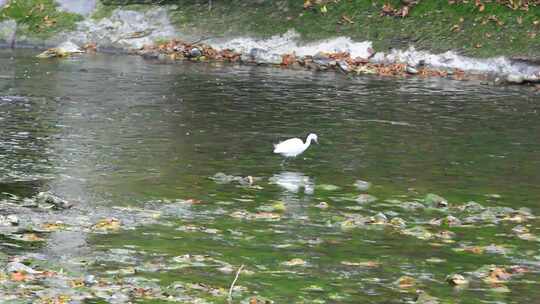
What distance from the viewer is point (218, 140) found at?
27.7 meters

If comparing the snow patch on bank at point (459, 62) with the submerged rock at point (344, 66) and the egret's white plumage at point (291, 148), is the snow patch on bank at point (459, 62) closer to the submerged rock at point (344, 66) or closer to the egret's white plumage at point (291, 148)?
the submerged rock at point (344, 66)

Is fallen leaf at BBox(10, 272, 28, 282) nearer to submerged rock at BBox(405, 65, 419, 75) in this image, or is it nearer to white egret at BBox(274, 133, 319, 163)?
white egret at BBox(274, 133, 319, 163)

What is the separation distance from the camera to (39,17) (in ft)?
172

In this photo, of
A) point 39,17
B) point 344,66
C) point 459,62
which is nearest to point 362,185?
point 344,66

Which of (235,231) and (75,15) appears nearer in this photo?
(235,231)

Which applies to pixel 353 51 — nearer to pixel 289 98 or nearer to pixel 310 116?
pixel 289 98

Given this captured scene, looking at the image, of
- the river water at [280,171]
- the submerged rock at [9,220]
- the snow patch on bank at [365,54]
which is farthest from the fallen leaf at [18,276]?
the snow patch on bank at [365,54]

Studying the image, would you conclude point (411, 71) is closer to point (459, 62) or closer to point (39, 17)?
point (459, 62)

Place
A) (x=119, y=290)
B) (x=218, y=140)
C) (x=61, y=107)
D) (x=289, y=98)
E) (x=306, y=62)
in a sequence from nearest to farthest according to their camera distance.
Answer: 1. (x=119, y=290)
2. (x=218, y=140)
3. (x=61, y=107)
4. (x=289, y=98)
5. (x=306, y=62)

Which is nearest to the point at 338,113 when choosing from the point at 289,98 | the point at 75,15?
the point at 289,98

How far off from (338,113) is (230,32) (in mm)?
17493

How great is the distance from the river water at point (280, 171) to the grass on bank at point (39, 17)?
8826mm

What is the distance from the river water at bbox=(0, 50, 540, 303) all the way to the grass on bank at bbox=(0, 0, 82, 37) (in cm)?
883

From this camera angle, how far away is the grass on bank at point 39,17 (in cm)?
5169
